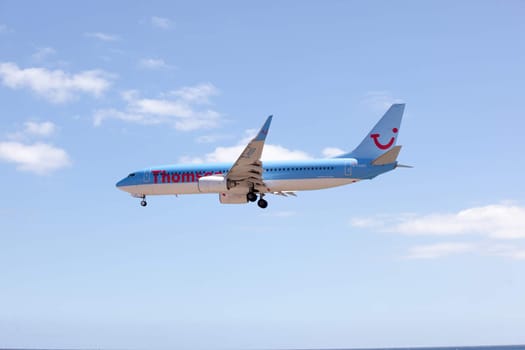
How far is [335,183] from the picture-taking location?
5253cm

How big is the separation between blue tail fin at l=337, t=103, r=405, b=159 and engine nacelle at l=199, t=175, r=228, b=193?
871 centimetres

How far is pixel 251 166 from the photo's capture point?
171 feet

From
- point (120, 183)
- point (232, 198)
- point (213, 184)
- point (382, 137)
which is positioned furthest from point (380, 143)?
point (120, 183)

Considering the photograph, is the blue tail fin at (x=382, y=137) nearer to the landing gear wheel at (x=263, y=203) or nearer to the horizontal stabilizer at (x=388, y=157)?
the horizontal stabilizer at (x=388, y=157)

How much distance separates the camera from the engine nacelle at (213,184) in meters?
53.8

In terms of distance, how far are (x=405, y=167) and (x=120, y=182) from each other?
75.6ft

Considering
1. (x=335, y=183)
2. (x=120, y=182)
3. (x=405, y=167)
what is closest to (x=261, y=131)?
(x=335, y=183)

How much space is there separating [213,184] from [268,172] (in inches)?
159

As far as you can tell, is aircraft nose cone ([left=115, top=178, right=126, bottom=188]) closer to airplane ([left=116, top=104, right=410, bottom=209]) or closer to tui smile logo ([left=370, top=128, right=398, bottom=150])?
airplane ([left=116, top=104, right=410, bottom=209])

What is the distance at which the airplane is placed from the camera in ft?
169

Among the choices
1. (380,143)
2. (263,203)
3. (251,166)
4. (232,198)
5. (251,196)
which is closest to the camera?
(251,166)

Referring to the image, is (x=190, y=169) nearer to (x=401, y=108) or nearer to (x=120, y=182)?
(x=120, y=182)

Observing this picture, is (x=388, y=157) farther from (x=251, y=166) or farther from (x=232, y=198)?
(x=232, y=198)

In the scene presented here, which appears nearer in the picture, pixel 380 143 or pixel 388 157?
pixel 388 157
